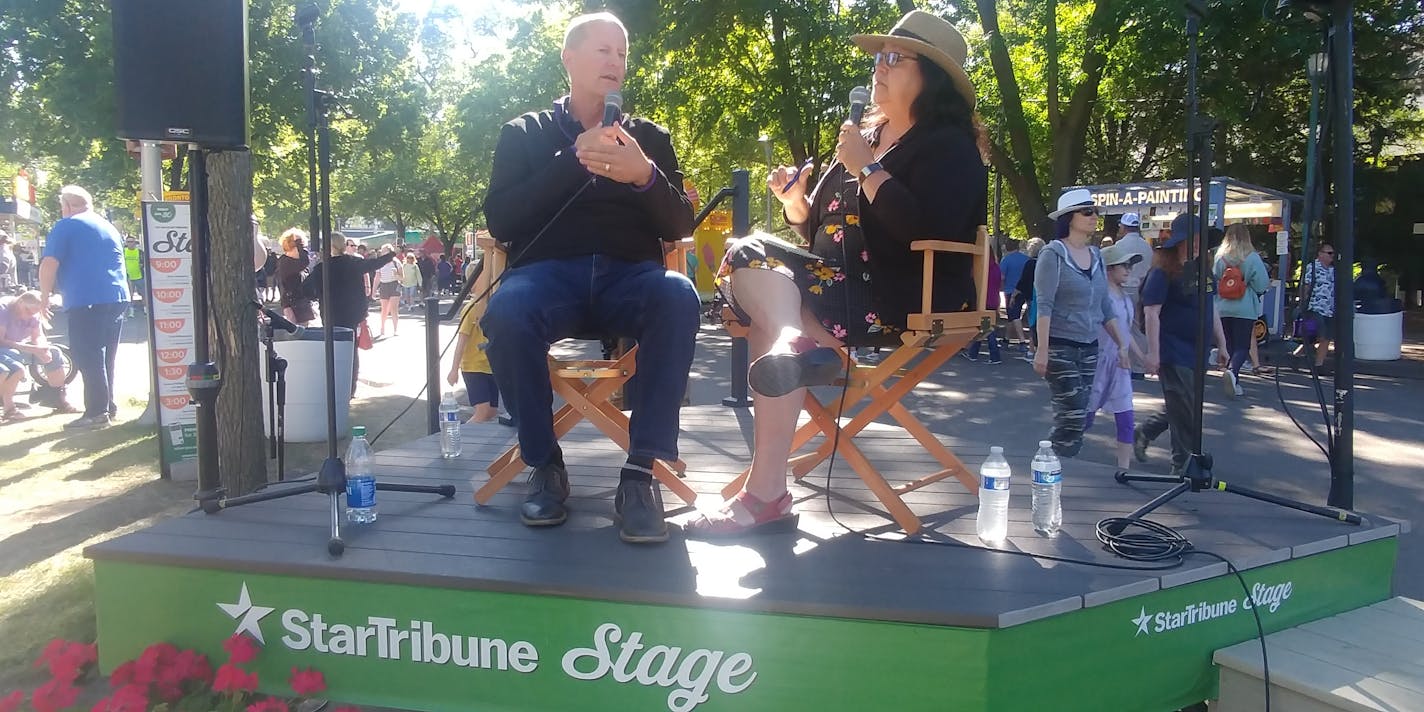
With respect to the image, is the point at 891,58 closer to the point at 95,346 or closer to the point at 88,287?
the point at 88,287

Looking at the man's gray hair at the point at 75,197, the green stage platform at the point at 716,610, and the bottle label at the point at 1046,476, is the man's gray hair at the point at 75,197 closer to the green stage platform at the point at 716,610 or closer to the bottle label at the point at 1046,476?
the green stage platform at the point at 716,610

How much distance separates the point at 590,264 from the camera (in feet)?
10.0

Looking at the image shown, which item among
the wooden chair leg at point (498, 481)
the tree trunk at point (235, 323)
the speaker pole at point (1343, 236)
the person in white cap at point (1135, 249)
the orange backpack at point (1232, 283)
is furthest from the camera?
the orange backpack at point (1232, 283)

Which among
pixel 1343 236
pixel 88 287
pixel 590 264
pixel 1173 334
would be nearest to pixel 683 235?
pixel 590 264

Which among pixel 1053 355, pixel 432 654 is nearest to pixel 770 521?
pixel 432 654

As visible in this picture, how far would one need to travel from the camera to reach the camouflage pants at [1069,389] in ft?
15.8

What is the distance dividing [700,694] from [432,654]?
71cm

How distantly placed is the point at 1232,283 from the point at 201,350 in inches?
325

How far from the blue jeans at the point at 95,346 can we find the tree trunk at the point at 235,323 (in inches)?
140

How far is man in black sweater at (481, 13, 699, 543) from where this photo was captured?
277cm

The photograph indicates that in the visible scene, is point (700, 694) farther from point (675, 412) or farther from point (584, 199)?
point (584, 199)

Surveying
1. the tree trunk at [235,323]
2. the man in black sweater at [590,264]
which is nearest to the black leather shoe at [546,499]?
the man in black sweater at [590,264]

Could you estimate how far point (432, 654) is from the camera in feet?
7.92

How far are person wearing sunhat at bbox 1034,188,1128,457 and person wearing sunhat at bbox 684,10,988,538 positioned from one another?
79.2 inches
